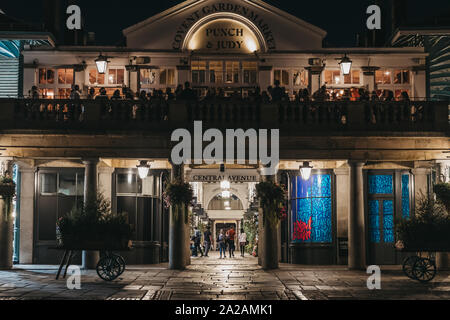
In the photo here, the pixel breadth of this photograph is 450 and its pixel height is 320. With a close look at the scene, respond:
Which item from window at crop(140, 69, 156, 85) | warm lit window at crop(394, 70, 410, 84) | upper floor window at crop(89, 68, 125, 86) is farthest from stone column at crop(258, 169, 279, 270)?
upper floor window at crop(89, 68, 125, 86)

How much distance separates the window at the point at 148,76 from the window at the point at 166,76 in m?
0.26

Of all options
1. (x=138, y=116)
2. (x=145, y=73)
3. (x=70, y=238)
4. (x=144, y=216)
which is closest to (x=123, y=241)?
(x=70, y=238)

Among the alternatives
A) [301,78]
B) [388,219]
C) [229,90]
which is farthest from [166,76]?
[388,219]

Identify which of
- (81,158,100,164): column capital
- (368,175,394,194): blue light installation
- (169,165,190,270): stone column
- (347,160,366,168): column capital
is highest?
(81,158,100,164): column capital

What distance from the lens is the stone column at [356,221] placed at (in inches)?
859

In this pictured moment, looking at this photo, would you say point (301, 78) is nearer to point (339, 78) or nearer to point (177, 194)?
point (339, 78)

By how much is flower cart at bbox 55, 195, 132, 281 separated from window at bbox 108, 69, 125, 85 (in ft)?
27.6

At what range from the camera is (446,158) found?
21719 millimetres

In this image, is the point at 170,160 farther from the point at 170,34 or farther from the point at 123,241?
the point at 170,34

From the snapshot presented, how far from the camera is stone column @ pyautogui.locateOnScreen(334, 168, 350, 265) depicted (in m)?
25.4

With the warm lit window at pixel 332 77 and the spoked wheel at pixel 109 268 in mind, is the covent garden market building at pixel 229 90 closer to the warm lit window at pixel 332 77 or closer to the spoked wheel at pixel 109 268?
the warm lit window at pixel 332 77

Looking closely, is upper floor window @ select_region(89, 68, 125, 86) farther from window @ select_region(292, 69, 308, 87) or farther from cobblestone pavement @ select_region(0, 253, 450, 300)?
cobblestone pavement @ select_region(0, 253, 450, 300)

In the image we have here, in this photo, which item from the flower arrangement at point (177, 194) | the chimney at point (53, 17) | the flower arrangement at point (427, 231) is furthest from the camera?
the chimney at point (53, 17)

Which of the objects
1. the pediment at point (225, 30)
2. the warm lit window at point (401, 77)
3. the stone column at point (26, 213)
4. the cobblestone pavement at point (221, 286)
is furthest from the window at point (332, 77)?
the stone column at point (26, 213)
